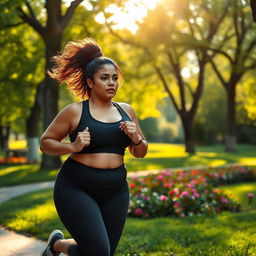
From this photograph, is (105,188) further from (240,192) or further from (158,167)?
(158,167)

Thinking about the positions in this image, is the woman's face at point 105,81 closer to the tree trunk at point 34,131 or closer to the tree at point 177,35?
the tree trunk at point 34,131

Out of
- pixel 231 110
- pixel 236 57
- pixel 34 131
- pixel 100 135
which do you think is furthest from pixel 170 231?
pixel 231 110

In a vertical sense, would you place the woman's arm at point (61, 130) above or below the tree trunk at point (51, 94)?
below

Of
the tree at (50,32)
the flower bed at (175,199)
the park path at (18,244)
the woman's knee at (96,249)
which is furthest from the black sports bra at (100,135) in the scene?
the tree at (50,32)

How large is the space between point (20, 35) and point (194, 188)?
14.3 meters

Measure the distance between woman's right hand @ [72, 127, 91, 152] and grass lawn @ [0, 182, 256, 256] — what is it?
2255 mm

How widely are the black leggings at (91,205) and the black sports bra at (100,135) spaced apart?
0.15 meters

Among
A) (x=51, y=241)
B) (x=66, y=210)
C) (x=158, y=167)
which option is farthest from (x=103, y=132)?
(x=158, y=167)

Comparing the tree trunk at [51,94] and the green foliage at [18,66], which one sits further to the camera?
the green foliage at [18,66]

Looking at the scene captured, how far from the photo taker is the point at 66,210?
3434mm

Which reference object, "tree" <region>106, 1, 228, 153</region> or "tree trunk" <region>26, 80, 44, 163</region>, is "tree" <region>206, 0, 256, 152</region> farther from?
"tree trunk" <region>26, 80, 44, 163</region>

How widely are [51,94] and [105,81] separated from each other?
1265cm

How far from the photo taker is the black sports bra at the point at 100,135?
3475mm

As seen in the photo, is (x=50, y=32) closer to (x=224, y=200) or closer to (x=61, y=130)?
(x=224, y=200)
